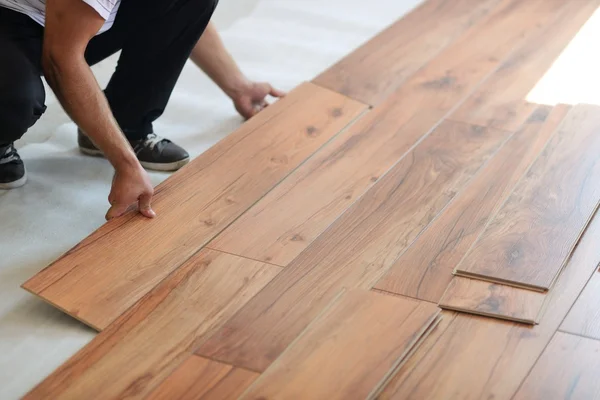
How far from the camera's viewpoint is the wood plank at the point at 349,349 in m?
1.71

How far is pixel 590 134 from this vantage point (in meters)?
2.68

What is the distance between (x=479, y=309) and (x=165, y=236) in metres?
0.80

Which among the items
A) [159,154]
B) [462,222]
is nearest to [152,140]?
[159,154]

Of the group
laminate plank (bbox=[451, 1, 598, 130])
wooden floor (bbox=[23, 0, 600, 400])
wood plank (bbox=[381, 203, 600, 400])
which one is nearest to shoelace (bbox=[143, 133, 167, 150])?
wooden floor (bbox=[23, 0, 600, 400])

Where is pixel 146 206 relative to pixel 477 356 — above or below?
below

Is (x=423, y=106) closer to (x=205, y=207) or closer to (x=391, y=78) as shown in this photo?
(x=391, y=78)

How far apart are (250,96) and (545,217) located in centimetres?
117

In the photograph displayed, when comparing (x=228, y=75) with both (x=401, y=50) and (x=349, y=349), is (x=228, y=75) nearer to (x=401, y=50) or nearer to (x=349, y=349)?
(x=401, y=50)

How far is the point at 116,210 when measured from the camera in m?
2.30

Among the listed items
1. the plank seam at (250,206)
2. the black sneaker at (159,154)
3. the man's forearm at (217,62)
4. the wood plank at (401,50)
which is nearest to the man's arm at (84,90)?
the plank seam at (250,206)

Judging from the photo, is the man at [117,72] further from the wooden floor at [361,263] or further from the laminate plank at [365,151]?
the laminate plank at [365,151]

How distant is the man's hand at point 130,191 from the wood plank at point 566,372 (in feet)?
3.47

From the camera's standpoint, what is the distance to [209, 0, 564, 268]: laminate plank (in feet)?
7.36

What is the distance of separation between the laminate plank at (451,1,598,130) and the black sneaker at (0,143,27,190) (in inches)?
52.9
